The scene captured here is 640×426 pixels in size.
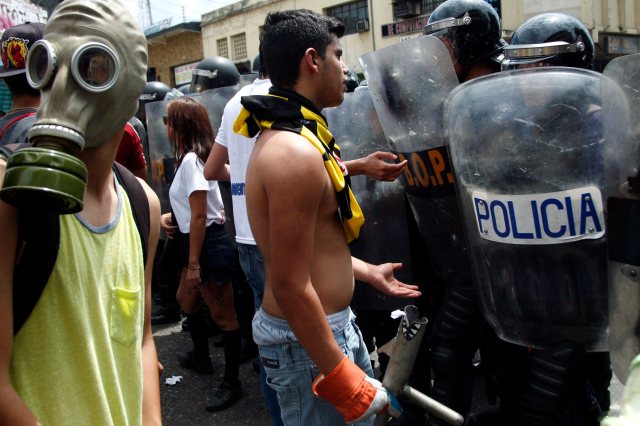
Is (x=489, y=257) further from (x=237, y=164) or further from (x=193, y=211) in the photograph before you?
(x=193, y=211)

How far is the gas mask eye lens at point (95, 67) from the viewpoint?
97cm

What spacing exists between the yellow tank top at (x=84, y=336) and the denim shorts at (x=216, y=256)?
103 inches

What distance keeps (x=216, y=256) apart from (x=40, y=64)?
2937mm

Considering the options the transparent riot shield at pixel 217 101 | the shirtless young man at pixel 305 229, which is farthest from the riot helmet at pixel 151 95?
the shirtless young man at pixel 305 229

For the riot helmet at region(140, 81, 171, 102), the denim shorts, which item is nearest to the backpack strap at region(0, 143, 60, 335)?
the denim shorts

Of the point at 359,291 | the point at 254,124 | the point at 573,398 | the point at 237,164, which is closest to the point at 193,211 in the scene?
the point at 237,164

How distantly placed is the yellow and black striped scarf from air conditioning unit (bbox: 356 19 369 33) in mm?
19080

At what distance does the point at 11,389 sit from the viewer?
0.98 metres

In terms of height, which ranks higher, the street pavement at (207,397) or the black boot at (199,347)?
the black boot at (199,347)

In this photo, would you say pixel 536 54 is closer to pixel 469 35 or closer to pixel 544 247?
pixel 469 35

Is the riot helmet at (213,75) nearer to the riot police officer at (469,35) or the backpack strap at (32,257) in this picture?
the riot police officer at (469,35)

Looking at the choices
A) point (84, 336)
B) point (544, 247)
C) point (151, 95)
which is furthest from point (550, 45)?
point (151, 95)

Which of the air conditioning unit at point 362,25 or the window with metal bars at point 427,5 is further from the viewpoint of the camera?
the air conditioning unit at point 362,25

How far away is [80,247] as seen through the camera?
1.09m
